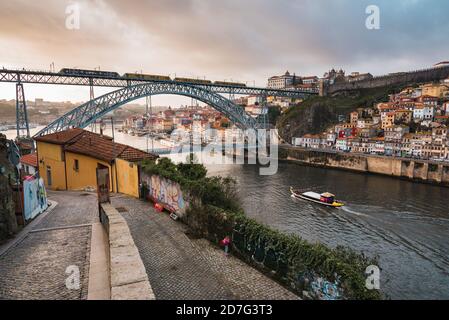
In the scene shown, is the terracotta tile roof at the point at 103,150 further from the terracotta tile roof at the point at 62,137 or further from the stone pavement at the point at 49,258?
the stone pavement at the point at 49,258

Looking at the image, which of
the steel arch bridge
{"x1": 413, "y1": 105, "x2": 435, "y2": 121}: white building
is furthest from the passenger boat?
{"x1": 413, "y1": 105, "x2": 435, "y2": 121}: white building

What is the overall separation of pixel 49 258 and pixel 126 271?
9.57 feet

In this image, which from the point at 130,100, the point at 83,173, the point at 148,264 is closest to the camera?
the point at 148,264

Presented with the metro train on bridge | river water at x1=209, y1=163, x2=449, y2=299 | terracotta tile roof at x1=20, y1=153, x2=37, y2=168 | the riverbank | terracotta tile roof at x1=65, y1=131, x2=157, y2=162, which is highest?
the metro train on bridge

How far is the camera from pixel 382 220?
65.4 feet

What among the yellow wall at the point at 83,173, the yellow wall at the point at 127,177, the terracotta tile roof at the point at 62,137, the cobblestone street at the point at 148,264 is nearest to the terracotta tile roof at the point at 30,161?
the terracotta tile roof at the point at 62,137

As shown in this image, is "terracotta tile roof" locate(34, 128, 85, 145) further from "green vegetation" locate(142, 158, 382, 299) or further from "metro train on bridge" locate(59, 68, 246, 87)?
"metro train on bridge" locate(59, 68, 246, 87)

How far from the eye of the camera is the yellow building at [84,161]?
12.6 meters

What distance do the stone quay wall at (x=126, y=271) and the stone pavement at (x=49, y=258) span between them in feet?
2.56

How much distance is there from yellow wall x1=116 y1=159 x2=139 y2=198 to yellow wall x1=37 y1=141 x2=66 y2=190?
4173 millimetres

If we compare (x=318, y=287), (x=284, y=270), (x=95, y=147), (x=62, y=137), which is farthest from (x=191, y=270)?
(x=62, y=137)

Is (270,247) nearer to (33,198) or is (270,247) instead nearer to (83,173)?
(33,198)

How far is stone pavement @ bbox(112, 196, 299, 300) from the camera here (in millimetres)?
5758

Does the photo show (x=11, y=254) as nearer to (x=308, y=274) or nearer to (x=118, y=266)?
(x=118, y=266)
